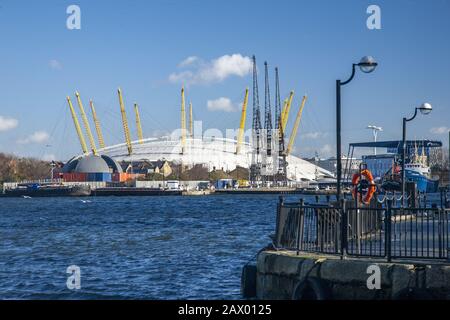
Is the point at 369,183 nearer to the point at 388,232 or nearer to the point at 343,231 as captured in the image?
the point at 343,231

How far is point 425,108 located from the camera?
2803cm

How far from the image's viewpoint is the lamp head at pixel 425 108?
91.9 feet

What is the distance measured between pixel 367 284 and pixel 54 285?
13708 millimetres

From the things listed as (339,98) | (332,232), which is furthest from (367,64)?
(332,232)

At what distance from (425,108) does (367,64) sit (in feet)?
37.7

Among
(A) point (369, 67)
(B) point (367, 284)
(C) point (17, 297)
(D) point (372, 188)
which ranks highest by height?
(A) point (369, 67)

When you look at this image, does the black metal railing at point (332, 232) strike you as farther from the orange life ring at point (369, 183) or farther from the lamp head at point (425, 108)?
the lamp head at point (425, 108)

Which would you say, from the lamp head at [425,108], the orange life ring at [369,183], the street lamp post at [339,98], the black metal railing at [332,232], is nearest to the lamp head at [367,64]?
the street lamp post at [339,98]

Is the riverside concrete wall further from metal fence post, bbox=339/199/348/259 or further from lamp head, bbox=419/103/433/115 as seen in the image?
lamp head, bbox=419/103/433/115
